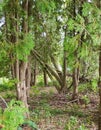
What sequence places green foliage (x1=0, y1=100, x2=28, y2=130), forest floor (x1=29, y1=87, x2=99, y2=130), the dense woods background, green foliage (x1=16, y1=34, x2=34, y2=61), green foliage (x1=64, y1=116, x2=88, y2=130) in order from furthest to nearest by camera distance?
forest floor (x1=29, y1=87, x2=99, y2=130)
green foliage (x1=64, y1=116, x2=88, y2=130)
green foliage (x1=16, y1=34, x2=34, y2=61)
the dense woods background
green foliage (x1=0, y1=100, x2=28, y2=130)

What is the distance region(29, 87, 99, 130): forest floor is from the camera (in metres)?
6.19

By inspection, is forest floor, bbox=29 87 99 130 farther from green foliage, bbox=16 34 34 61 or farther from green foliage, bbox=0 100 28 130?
green foliage, bbox=0 100 28 130

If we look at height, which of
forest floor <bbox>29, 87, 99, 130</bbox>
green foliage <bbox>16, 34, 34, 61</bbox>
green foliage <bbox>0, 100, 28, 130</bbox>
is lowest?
forest floor <bbox>29, 87, 99, 130</bbox>

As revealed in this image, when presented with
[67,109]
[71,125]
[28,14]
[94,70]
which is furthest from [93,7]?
[94,70]

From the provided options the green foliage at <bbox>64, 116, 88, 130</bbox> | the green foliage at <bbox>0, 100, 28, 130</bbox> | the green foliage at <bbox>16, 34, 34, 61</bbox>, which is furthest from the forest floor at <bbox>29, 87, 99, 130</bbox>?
the green foliage at <bbox>0, 100, 28, 130</bbox>

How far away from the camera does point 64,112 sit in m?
7.25

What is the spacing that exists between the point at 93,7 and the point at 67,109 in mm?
3099

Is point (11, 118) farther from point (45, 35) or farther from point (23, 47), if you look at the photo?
point (45, 35)

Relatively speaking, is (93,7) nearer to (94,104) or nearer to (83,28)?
(83,28)

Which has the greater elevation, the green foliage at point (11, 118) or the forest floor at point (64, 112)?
the green foliage at point (11, 118)

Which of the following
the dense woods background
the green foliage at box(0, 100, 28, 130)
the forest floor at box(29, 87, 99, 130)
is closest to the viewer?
the green foliage at box(0, 100, 28, 130)

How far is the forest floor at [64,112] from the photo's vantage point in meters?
6.19

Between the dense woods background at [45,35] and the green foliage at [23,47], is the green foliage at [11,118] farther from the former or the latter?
the green foliage at [23,47]

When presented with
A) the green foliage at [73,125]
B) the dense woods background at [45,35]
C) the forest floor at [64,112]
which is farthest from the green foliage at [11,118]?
the green foliage at [73,125]
